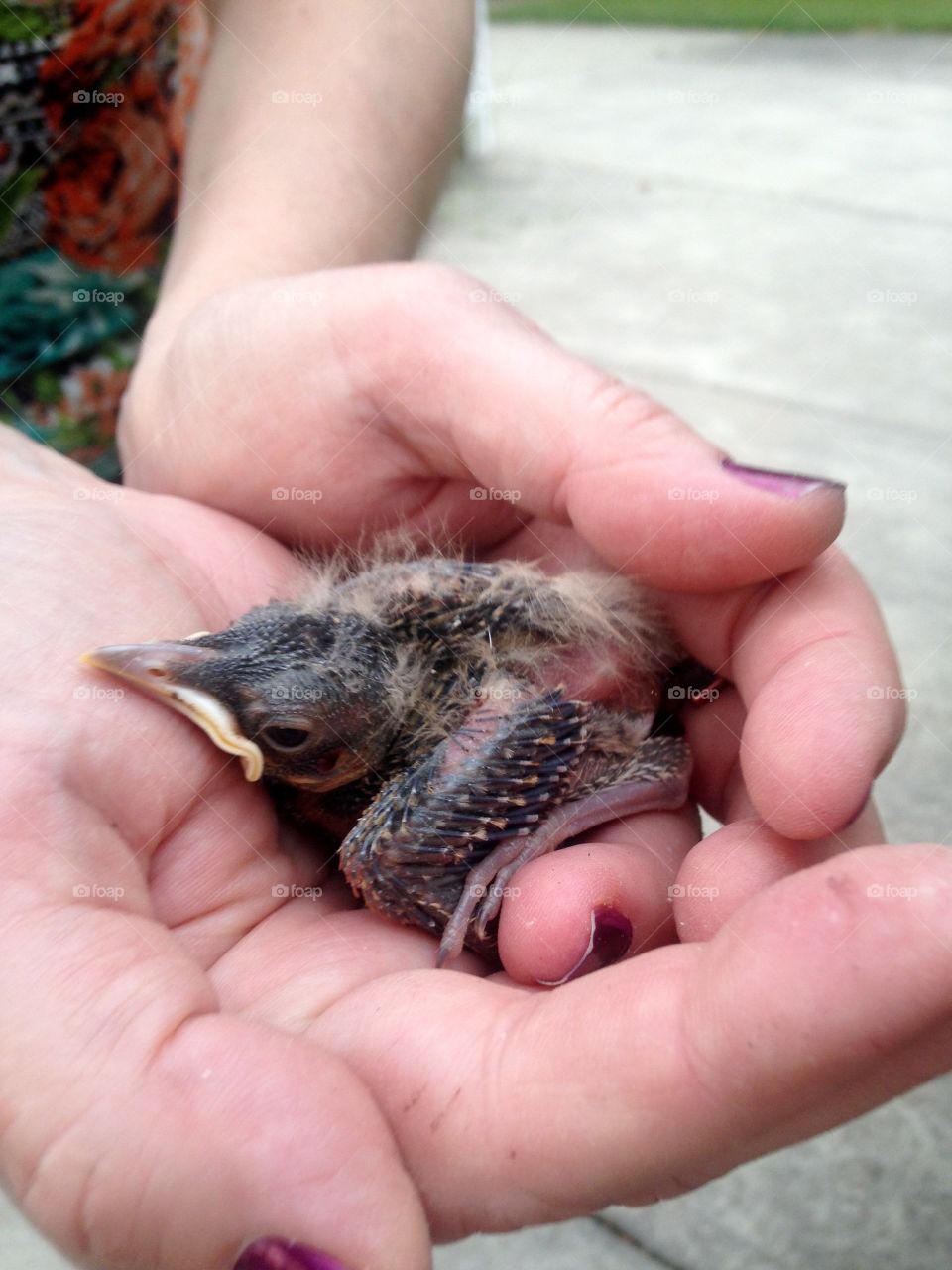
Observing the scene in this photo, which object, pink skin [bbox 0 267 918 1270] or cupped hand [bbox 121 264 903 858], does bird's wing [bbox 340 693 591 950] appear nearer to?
pink skin [bbox 0 267 918 1270]

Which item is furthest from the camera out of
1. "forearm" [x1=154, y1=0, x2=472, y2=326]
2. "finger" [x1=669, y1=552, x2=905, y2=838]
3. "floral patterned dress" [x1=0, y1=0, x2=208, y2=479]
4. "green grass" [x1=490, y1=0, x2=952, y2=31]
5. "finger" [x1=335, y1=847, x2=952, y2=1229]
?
"green grass" [x1=490, y1=0, x2=952, y2=31]

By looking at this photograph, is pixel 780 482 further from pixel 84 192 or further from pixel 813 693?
pixel 84 192

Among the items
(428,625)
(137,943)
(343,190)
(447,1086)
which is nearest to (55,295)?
(343,190)

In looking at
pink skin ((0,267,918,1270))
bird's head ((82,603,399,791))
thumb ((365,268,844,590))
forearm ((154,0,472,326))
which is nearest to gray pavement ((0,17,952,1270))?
pink skin ((0,267,918,1270))

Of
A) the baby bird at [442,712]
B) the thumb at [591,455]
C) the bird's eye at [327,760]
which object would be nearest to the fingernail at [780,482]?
the thumb at [591,455]

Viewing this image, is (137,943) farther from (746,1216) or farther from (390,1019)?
(746,1216)

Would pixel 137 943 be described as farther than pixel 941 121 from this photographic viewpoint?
No
